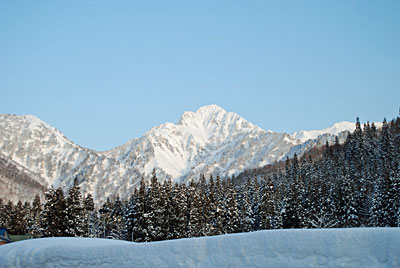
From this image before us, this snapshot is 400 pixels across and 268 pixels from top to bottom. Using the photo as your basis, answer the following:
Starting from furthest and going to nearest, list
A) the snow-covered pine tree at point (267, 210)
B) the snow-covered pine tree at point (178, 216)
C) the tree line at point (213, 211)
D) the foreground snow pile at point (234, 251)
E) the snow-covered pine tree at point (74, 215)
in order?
1. the snow-covered pine tree at point (267, 210)
2. the snow-covered pine tree at point (178, 216)
3. the tree line at point (213, 211)
4. the snow-covered pine tree at point (74, 215)
5. the foreground snow pile at point (234, 251)

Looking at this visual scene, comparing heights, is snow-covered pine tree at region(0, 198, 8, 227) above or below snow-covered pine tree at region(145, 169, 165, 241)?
above

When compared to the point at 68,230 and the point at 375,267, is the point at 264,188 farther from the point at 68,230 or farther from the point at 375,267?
the point at 375,267

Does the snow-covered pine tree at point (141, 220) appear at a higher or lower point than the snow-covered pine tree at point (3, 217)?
lower

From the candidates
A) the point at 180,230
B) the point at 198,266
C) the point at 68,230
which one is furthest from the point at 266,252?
the point at 180,230

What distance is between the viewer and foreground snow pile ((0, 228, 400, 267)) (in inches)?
406

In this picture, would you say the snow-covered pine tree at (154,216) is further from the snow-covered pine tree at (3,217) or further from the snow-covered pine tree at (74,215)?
the snow-covered pine tree at (3,217)

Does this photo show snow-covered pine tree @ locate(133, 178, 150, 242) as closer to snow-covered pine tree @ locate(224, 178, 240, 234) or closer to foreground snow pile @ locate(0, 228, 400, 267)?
snow-covered pine tree @ locate(224, 178, 240, 234)

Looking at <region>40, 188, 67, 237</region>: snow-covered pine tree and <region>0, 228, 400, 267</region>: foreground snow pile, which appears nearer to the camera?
<region>0, 228, 400, 267</region>: foreground snow pile

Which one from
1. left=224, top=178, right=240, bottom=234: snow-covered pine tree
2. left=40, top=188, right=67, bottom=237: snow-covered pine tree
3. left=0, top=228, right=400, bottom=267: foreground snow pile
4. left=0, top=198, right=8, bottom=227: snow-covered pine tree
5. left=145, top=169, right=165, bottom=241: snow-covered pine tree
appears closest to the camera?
left=0, top=228, right=400, bottom=267: foreground snow pile

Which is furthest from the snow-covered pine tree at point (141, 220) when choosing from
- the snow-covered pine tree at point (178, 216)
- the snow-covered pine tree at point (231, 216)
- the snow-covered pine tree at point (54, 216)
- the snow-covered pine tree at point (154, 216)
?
the snow-covered pine tree at point (231, 216)

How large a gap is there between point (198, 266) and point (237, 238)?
4.22 ft

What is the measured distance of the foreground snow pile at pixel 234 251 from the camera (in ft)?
33.8

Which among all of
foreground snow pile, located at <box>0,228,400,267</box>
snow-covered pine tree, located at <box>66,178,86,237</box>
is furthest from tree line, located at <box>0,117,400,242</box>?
foreground snow pile, located at <box>0,228,400,267</box>

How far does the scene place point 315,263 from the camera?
10711mm
